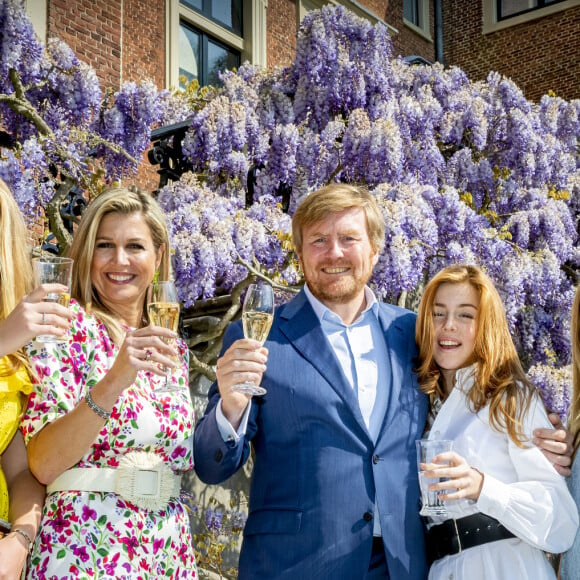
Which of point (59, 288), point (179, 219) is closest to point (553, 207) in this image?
point (179, 219)

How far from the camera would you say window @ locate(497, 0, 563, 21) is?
13773 millimetres

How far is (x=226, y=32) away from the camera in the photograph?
33.5ft

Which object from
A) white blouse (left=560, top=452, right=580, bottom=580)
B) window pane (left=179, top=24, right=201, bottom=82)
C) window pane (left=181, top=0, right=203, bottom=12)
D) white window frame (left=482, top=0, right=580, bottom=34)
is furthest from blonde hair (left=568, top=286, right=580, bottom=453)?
white window frame (left=482, top=0, right=580, bottom=34)

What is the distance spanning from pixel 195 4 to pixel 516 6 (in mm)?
6846

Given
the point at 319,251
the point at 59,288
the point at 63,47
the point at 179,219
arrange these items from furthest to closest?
1. the point at 63,47
2. the point at 179,219
3. the point at 319,251
4. the point at 59,288

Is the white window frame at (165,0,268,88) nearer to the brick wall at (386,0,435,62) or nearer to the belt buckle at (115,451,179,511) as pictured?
the brick wall at (386,0,435,62)

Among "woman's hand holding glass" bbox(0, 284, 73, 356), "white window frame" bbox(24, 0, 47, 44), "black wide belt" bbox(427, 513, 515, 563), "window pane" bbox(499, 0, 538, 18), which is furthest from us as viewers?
"window pane" bbox(499, 0, 538, 18)

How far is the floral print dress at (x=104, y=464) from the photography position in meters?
2.19

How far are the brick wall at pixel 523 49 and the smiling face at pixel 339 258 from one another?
11.6m

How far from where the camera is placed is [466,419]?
247 centimetres

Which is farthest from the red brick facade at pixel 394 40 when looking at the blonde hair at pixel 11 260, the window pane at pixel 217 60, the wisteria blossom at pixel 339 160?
the blonde hair at pixel 11 260

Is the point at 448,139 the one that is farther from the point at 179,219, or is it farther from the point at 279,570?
the point at 279,570

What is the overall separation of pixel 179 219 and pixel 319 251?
2.68m

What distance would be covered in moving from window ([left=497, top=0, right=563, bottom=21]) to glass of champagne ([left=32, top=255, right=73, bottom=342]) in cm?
1352
